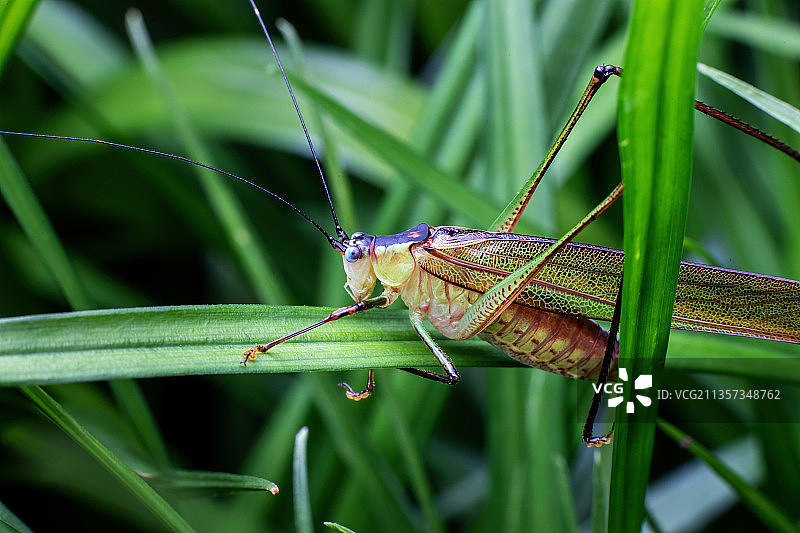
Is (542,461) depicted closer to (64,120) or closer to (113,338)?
(113,338)

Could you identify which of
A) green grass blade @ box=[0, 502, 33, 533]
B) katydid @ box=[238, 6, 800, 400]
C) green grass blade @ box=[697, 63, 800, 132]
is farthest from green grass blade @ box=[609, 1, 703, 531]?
green grass blade @ box=[0, 502, 33, 533]

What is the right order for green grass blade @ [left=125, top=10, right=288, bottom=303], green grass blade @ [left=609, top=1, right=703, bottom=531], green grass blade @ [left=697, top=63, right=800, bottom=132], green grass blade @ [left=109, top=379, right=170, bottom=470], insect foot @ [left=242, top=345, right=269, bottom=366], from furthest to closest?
1. green grass blade @ [left=125, top=10, right=288, bottom=303]
2. green grass blade @ [left=109, top=379, right=170, bottom=470]
3. green grass blade @ [left=697, top=63, right=800, bottom=132]
4. insect foot @ [left=242, top=345, right=269, bottom=366]
5. green grass blade @ [left=609, top=1, right=703, bottom=531]

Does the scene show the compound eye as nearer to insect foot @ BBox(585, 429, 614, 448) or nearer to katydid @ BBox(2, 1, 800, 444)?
katydid @ BBox(2, 1, 800, 444)

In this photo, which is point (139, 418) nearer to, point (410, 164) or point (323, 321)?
point (323, 321)

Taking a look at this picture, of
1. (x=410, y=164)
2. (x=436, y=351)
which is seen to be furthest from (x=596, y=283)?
(x=410, y=164)

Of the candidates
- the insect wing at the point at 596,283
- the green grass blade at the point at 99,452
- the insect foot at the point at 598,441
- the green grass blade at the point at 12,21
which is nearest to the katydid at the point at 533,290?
the insect wing at the point at 596,283

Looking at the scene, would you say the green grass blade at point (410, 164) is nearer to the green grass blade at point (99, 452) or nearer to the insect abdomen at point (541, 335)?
the insect abdomen at point (541, 335)

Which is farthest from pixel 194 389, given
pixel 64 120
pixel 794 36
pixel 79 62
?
pixel 794 36
